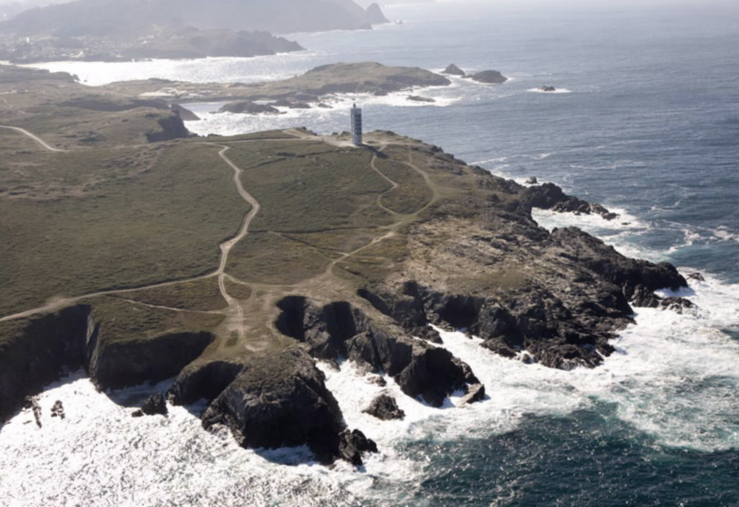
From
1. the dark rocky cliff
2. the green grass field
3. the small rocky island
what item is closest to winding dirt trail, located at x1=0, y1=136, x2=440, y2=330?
the small rocky island

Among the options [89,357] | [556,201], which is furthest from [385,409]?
[556,201]

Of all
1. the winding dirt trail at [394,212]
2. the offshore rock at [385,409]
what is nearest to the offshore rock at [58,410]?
the offshore rock at [385,409]

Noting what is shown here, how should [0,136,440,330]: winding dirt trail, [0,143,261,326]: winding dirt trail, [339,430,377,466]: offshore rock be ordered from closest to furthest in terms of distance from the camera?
[339,430,377,466]: offshore rock
[0,143,261,326]: winding dirt trail
[0,136,440,330]: winding dirt trail

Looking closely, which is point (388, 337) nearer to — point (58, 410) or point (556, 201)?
point (58, 410)

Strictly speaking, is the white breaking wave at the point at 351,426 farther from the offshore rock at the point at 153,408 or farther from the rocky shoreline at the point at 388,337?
the rocky shoreline at the point at 388,337

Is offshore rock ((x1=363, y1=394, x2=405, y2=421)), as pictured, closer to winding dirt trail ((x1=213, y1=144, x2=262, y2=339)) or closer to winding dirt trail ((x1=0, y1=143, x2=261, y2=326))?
winding dirt trail ((x1=213, y1=144, x2=262, y2=339))
